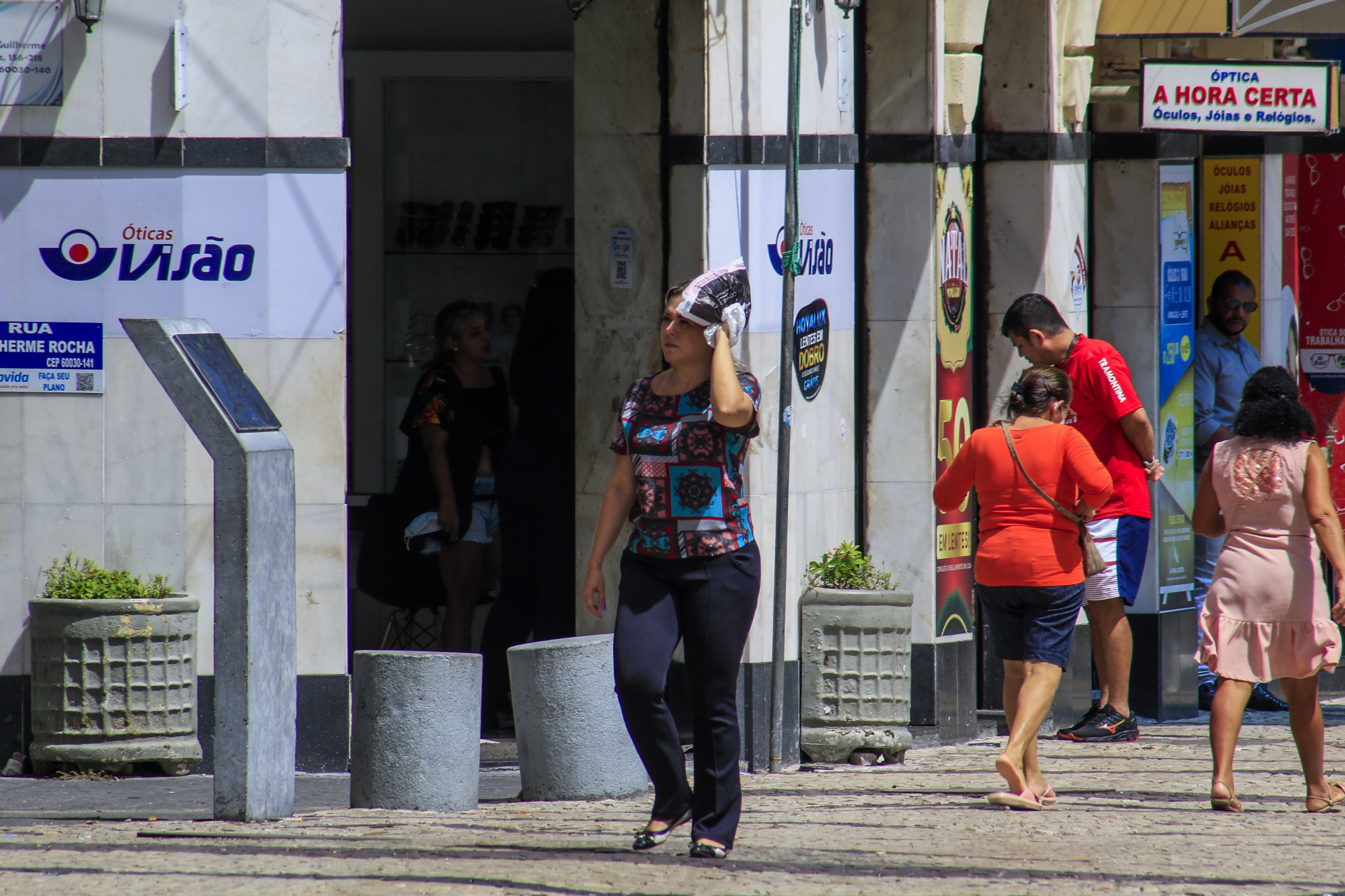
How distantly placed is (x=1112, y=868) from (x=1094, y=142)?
4.90 m

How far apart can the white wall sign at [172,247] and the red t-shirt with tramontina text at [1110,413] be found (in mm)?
3531

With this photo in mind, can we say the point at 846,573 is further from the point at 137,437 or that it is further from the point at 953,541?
the point at 137,437

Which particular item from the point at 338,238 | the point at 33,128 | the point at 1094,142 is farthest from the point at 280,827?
the point at 1094,142

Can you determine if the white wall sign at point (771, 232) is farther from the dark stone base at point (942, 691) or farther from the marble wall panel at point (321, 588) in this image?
the marble wall panel at point (321, 588)

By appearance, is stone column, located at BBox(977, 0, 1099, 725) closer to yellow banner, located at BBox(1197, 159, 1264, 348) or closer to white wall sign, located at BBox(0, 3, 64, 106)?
yellow banner, located at BBox(1197, 159, 1264, 348)

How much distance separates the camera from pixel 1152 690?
8781 mm

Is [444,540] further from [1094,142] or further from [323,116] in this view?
[1094,142]

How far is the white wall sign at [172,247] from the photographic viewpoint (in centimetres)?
701

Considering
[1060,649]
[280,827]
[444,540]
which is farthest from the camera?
[444,540]

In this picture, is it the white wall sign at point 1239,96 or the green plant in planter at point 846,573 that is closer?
the green plant in planter at point 846,573

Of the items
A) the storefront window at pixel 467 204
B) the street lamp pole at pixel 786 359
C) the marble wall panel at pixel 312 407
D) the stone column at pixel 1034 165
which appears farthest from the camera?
the storefront window at pixel 467 204

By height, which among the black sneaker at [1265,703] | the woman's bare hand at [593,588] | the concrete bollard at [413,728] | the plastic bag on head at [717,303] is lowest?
the black sneaker at [1265,703]

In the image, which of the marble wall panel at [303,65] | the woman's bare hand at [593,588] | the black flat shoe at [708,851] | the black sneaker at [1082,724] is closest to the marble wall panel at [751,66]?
the marble wall panel at [303,65]

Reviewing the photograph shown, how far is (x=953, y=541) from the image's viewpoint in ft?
27.1
